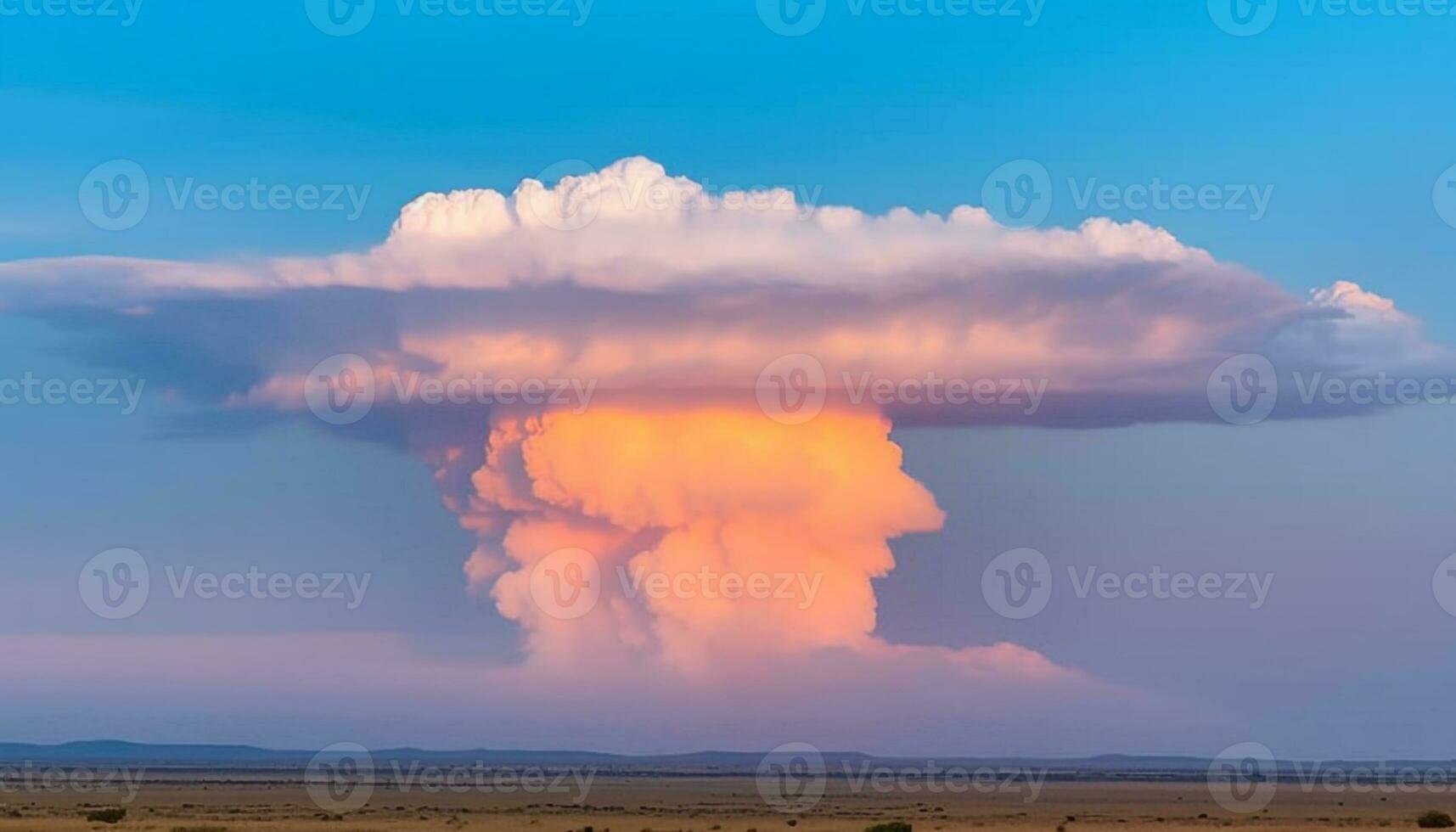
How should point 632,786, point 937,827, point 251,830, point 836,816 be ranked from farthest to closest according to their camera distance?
point 632,786 → point 836,816 → point 937,827 → point 251,830

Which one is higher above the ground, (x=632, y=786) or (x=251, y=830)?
(x=632, y=786)

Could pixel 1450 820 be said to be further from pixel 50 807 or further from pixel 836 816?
pixel 50 807

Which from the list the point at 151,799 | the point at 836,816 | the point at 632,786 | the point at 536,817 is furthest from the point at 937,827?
the point at 632,786

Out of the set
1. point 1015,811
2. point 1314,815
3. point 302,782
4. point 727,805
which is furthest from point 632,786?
point 1314,815

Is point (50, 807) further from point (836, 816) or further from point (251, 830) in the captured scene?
point (836, 816)

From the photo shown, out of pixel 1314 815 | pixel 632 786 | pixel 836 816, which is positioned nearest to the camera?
pixel 836 816

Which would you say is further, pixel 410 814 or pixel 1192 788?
pixel 1192 788
